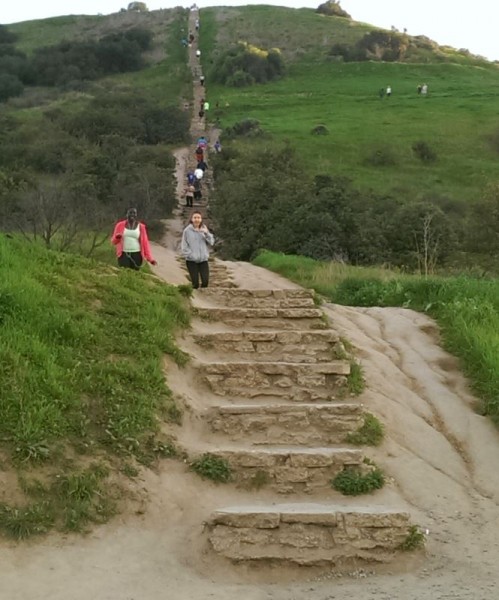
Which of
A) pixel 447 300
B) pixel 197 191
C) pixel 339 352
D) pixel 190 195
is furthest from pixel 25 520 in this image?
pixel 197 191

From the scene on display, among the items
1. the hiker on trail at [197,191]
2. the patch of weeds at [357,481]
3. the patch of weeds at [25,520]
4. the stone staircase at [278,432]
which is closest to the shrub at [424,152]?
the hiker on trail at [197,191]

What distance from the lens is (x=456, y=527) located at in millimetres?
5766

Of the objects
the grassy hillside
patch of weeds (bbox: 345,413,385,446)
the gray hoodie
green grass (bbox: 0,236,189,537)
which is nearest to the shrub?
the grassy hillside

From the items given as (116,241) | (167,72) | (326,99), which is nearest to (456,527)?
(116,241)

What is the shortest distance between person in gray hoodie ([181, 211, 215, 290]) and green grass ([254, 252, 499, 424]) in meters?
2.89

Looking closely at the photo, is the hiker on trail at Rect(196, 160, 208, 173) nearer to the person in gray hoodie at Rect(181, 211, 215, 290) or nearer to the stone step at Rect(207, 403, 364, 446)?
the person in gray hoodie at Rect(181, 211, 215, 290)

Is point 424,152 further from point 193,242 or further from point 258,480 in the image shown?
point 258,480

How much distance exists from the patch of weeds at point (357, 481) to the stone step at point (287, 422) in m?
0.52

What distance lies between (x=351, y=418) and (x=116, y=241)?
487 cm

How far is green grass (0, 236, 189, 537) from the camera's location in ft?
18.4

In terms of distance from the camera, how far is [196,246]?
34.6 feet

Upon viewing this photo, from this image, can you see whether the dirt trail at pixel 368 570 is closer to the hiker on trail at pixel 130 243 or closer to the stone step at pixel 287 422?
the stone step at pixel 287 422

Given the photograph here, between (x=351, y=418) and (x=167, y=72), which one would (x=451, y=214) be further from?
(x=167, y=72)

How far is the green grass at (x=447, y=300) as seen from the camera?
338 inches
